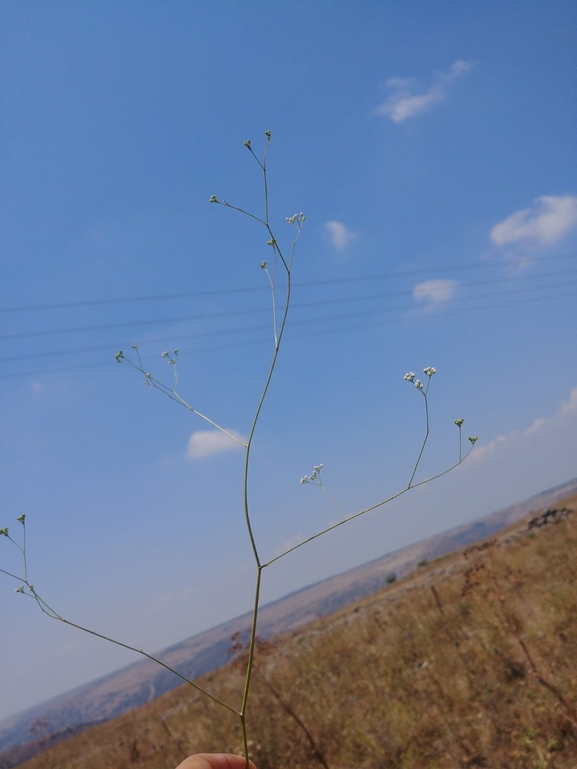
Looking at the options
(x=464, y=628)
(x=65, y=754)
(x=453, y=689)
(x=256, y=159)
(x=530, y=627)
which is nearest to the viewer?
(x=256, y=159)

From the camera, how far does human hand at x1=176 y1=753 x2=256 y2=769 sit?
1.05 meters

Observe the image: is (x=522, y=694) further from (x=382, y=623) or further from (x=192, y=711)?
(x=192, y=711)

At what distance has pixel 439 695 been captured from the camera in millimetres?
7379

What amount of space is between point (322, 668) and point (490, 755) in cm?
687

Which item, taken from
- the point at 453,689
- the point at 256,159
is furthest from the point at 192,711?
the point at 256,159

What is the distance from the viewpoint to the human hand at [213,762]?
1055mm

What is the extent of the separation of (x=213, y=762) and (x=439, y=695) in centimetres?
773

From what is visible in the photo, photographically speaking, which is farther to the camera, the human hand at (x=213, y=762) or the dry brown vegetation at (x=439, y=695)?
the dry brown vegetation at (x=439, y=695)

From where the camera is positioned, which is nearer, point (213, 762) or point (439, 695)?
point (213, 762)

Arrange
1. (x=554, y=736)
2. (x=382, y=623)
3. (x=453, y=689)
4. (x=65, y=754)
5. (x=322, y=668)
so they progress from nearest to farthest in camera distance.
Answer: (x=554, y=736) → (x=453, y=689) → (x=322, y=668) → (x=382, y=623) → (x=65, y=754)

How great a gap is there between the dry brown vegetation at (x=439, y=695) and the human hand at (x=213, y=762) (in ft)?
16.8

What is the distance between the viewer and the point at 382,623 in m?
14.4

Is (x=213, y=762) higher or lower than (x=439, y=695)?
higher

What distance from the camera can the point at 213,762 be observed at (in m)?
1.07
